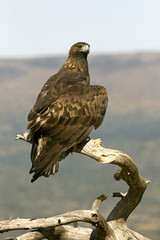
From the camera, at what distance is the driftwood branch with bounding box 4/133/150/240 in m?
8.23

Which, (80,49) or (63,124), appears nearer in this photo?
Result: (63,124)

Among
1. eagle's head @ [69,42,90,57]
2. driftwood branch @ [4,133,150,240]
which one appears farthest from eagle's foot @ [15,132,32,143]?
eagle's head @ [69,42,90,57]

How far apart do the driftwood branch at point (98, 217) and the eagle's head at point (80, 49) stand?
2288 millimetres

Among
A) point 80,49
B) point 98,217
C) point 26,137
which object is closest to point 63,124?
point 26,137

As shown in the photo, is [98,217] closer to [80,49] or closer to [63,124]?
[63,124]

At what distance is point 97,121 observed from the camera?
8.73 metres

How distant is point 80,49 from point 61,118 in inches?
86.6

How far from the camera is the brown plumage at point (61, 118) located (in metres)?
8.00

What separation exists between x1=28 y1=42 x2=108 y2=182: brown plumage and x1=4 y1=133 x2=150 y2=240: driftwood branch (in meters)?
0.43

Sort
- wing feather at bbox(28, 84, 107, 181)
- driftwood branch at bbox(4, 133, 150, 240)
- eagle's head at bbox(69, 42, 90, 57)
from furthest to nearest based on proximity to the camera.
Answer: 1. eagle's head at bbox(69, 42, 90, 57)
2. driftwood branch at bbox(4, 133, 150, 240)
3. wing feather at bbox(28, 84, 107, 181)

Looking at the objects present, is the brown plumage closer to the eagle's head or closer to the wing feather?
the wing feather

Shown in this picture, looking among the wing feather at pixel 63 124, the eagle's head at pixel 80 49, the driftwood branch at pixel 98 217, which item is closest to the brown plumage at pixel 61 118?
the wing feather at pixel 63 124

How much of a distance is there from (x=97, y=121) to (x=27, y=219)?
2288mm

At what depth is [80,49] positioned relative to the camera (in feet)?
32.5
